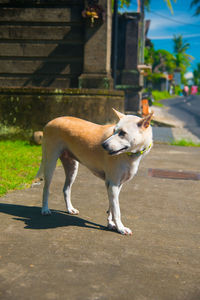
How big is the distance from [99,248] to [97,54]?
808 centimetres

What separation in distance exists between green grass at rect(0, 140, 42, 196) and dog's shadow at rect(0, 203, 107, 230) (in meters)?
0.73

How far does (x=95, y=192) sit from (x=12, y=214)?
160 centimetres

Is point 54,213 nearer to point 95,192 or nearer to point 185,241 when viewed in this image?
point 95,192

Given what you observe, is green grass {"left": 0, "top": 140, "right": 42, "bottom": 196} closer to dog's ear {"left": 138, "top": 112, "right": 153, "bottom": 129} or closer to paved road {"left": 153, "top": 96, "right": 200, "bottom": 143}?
dog's ear {"left": 138, "top": 112, "right": 153, "bottom": 129}

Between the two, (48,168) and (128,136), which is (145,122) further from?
(48,168)

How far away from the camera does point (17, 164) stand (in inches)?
279

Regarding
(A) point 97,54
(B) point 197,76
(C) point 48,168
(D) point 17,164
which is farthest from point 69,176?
(B) point 197,76

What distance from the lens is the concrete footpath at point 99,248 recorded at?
267 cm

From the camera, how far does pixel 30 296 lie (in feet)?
8.27

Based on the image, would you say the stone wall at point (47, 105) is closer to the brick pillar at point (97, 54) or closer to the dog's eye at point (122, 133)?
the brick pillar at point (97, 54)

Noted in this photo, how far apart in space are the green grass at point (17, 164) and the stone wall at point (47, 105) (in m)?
0.74

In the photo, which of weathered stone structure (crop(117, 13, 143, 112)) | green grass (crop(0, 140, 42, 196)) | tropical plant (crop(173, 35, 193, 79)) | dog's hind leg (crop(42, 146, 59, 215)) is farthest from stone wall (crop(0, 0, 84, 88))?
tropical plant (crop(173, 35, 193, 79))

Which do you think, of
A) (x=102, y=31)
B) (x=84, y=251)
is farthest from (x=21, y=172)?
(x=102, y=31)

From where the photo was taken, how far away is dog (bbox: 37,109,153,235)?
349 cm
